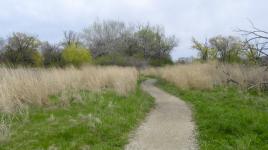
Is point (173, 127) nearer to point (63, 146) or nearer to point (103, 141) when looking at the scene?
point (103, 141)

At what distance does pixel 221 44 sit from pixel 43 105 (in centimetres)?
5021

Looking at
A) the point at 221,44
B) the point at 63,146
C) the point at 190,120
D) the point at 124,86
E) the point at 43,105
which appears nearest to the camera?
the point at 63,146

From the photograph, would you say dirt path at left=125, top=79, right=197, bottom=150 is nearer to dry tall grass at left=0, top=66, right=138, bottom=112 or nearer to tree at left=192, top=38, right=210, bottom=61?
dry tall grass at left=0, top=66, right=138, bottom=112

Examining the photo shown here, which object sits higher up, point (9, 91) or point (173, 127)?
point (9, 91)

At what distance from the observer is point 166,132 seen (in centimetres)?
845

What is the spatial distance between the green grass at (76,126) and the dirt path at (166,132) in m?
0.31

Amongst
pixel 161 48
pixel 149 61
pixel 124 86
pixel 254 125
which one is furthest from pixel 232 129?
pixel 161 48

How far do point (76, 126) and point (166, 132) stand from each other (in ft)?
7.28

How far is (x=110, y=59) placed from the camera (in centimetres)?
4488

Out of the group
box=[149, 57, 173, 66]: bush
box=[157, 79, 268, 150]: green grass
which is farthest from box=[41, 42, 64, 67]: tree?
box=[157, 79, 268, 150]: green grass

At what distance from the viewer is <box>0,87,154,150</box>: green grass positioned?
705 cm

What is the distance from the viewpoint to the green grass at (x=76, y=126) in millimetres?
7047

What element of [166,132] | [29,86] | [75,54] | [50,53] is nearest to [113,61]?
[75,54]

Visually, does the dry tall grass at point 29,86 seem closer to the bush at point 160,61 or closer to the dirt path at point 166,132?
the dirt path at point 166,132
